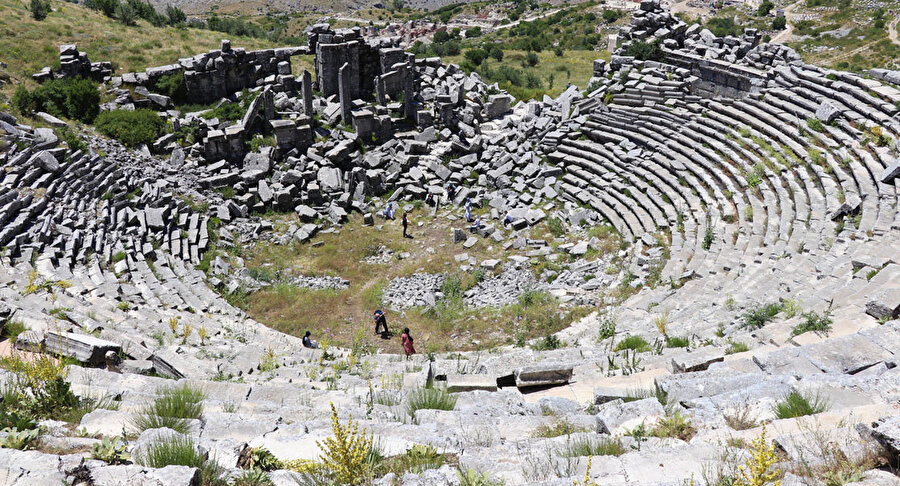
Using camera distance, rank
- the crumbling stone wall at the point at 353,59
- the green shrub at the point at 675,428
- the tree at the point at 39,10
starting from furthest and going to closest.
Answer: the tree at the point at 39,10, the crumbling stone wall at the point at 353,59, the green shrub at the point at 675,428

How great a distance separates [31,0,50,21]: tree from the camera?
28.2 meters

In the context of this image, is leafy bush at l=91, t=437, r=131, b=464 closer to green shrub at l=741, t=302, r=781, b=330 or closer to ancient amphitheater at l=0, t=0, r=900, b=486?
ancient amphitheater at l=0, t=0, r=900, b=486

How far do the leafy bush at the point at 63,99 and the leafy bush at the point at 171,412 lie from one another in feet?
59.7

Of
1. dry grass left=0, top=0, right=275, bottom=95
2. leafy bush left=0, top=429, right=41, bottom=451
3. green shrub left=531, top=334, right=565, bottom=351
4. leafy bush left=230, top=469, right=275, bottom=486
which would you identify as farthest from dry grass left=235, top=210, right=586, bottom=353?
dry grass left=0, top=0, right=275, bottom=95

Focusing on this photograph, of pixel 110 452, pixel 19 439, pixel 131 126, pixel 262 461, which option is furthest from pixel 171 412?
pixel 131 126

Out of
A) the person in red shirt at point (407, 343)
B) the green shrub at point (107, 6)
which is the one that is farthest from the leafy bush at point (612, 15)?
the person in red shirt at point (407, 343)

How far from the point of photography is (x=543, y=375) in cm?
982

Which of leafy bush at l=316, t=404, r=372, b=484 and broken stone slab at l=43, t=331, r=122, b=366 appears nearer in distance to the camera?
leafy bush at l=316, t=404, r=372, b=484

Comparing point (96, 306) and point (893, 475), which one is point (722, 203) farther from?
point (96, 306)

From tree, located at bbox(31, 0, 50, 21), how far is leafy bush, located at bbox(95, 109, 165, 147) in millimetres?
9428

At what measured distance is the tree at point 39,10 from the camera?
92.5 feet

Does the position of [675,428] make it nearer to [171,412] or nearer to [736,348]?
[736,348]

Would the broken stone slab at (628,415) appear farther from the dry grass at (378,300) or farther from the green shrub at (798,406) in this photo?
the dry grass at (378,300)

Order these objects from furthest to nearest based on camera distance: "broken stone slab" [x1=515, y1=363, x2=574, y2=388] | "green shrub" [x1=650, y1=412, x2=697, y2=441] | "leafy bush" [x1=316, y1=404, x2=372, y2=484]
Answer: "broken stone slab" [x1=515, y1=363, x2=574, y2=388], "green shrub" [x1=650, y1=412, x2=697, y2=441], "leafy bush" [x1=316, y1=404, x2=372, y2=484]
